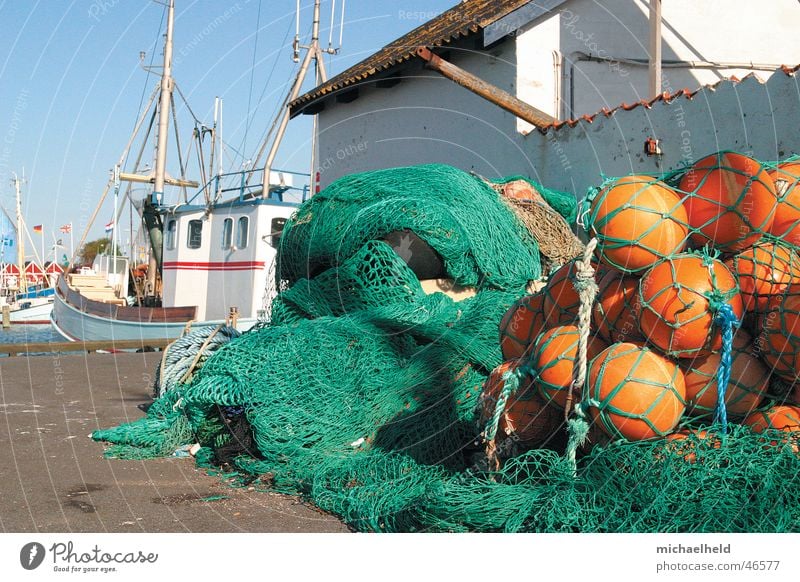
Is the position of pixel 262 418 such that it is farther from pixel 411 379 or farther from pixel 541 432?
pixel 541 432

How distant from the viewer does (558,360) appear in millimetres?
4078

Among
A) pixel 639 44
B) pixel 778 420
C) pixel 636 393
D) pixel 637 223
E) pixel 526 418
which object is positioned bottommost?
pixel 526 418

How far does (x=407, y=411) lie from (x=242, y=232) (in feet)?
46.6

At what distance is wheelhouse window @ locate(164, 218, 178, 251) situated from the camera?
67.2 feet

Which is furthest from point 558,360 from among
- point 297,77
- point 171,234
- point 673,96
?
point 171,234

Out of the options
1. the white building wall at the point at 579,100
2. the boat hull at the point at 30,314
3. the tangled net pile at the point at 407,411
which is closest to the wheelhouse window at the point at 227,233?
the white building wall at the point at 579,100

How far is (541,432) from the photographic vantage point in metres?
4.32

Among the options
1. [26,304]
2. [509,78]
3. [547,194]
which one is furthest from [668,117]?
[26,304]

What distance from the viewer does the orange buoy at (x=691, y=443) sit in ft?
12.3

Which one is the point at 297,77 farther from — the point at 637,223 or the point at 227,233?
the point at 637,223

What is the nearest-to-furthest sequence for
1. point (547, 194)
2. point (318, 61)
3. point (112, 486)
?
point (112, 486)
point (547, 194)
point (318, 61)

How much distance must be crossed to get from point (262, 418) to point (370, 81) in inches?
402

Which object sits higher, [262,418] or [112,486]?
[262,418]

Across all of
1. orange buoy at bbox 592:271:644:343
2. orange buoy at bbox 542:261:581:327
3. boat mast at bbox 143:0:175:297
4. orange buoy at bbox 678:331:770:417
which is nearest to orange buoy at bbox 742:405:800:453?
orange buoy at bbox 678:331:770:417
